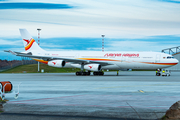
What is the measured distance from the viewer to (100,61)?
4553 cm

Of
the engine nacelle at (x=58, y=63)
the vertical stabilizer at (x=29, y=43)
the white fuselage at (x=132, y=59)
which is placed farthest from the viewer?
the vertical stabilizer at (x=29, y=43)

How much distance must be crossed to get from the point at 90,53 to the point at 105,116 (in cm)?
3774

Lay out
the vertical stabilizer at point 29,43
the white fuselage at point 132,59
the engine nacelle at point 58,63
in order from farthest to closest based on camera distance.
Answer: the vertical stabilizer at point 29,43 → the engine nacelle at point 58,63 → the white fuselage at point 132,59

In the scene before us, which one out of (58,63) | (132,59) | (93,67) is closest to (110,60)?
(93,67)

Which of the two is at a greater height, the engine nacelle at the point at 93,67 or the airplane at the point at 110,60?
the airplane at the point at 110,60

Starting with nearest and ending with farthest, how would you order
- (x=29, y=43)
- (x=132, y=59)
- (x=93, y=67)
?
(x=132, y=59) < (x=93, y=67) < (x=29, y=43)

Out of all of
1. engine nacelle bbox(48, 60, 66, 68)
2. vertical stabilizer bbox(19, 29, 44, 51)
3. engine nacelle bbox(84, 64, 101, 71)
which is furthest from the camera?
vertical stabilizer bbox(19, 29, 44, 51)

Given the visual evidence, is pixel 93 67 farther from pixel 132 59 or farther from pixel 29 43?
pixel 29 43

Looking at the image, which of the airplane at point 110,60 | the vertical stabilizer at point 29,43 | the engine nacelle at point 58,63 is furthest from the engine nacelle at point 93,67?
the vertical stabilizer at point 29,43

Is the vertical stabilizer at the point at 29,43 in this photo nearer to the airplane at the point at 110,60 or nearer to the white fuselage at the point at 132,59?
the airplane at the point at 110,60

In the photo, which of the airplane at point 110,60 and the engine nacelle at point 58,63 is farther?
the engine nacelle at point 58,63

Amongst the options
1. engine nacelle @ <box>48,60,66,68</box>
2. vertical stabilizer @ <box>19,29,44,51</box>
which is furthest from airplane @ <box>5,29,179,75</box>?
vertical stabilizer @ <box>19,29,44,51</box>

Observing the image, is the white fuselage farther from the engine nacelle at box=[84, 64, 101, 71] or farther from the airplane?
the engine nacelle at box=[84, 64, 101, 71]

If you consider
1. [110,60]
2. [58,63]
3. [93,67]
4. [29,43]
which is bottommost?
[93,67]
